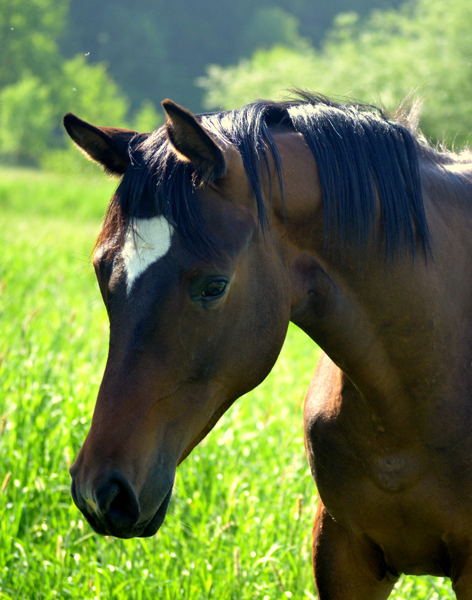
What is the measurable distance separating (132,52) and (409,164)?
2773 inches

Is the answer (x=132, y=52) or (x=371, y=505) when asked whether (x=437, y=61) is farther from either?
(x=132, y=52)

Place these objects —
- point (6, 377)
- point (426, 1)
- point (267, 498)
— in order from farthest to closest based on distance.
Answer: point (426, 1) → point (6, 377) → point (267, 498)

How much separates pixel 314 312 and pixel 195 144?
580mm

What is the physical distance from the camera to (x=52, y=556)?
8.73ft

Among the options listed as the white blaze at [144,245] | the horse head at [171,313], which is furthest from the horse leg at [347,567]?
the white blaze at [144,245]

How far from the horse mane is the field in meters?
0.55

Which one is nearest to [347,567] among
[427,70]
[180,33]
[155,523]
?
[155,523]

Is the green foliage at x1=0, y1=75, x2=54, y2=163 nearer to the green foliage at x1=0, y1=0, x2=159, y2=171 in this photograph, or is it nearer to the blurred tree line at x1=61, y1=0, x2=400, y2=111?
the green foliage at x1=0, y1=0, x2=159, y2=171

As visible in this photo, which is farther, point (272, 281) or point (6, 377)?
point (6, 377)

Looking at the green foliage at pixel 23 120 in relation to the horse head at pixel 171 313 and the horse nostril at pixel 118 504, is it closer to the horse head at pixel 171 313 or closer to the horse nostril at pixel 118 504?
the horse head at pixel 171 313

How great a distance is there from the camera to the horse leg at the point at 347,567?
2016mm

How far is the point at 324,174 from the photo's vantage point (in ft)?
5.52

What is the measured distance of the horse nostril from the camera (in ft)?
4.35

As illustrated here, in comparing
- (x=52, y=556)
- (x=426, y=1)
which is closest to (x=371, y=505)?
(x=52, y=556)
